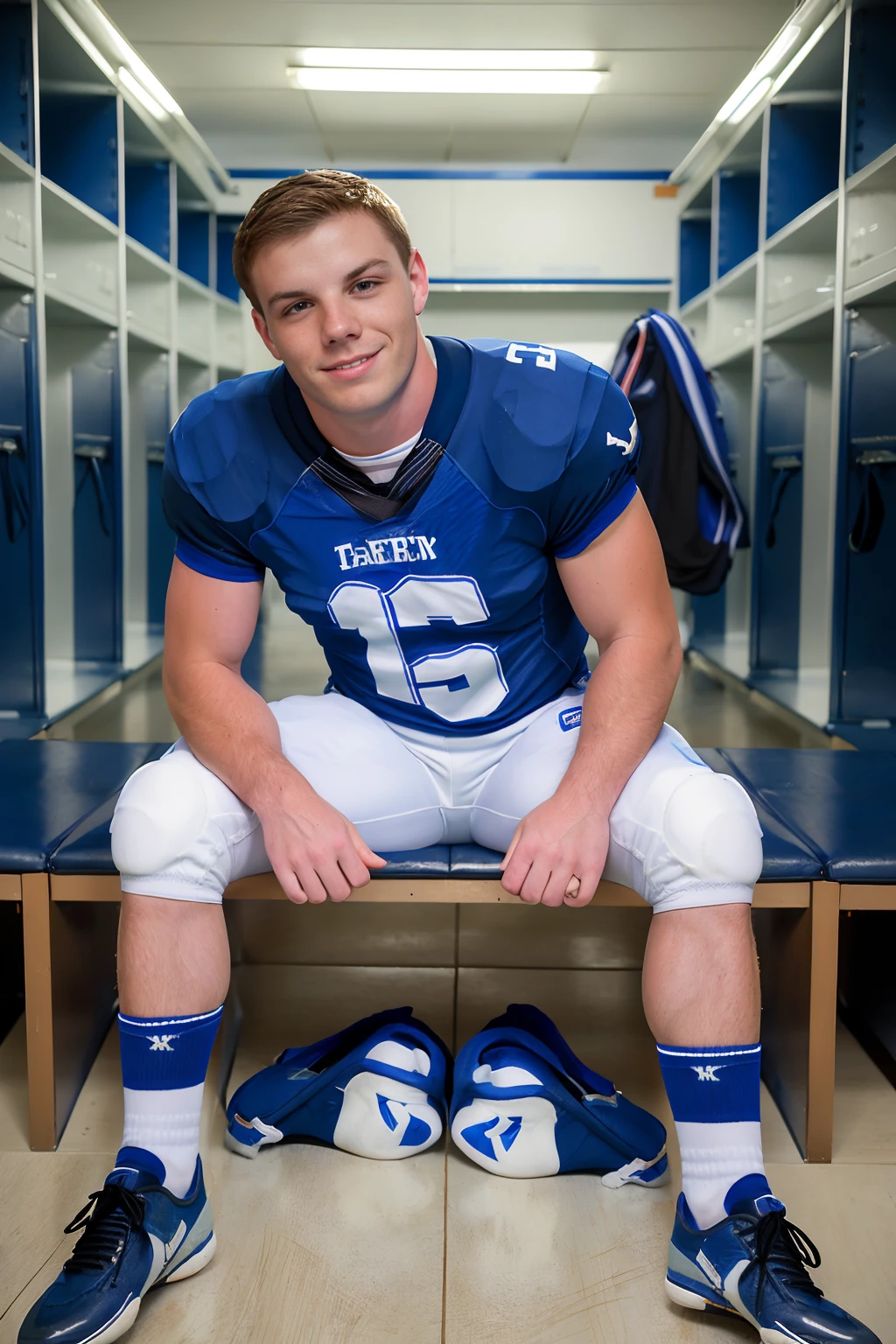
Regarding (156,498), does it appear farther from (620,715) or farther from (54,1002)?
(620,715)

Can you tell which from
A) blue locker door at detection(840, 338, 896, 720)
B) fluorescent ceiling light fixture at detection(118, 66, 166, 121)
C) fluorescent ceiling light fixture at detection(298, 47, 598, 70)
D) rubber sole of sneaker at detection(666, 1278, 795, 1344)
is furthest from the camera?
fluorescent ceiling light fixture at detection(298, 47, 598, 70)

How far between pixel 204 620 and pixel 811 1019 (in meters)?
0.90

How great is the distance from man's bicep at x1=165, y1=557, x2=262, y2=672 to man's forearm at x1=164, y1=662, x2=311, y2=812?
0.06 feet

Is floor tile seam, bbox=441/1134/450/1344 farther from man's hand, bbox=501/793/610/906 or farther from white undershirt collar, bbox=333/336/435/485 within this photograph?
white undershirt collar, bbox=333/336/435/485

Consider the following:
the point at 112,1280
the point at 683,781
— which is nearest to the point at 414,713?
the point at 683,781

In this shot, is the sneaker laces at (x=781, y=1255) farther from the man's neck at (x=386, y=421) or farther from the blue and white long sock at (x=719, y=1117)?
the man's neck at (x=386, y=421)

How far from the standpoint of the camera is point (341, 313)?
1.34m

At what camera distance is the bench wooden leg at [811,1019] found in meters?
1.47

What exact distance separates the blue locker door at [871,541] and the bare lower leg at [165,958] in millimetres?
2354

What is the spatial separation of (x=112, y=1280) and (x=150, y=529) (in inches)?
191

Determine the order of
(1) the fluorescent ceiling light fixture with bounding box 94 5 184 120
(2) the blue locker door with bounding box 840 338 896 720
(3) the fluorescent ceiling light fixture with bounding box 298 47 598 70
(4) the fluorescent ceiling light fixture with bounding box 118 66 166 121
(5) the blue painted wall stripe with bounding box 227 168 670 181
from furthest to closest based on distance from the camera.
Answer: (5) the blue painted wall stripe with bounding box 227 168 670 181, (3) the fluorescent ceiling light fixture with bounding box 298 47 598 70, (4) the fluorescent ceiling light fixture with bounding box 118 66 166 121, (1) the fluorescent ceiling light fixture with bounding box 94 5 184 120, (2) the blue locker door with bounding box 840 338 896 720

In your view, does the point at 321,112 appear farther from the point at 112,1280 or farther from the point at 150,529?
the point at 112,1280

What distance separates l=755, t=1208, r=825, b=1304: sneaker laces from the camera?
1.10 meters

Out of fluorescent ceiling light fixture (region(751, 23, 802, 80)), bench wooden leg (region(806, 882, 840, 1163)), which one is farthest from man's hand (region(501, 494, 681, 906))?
fluorescent ceiling light fixture (region(751, 23, 802, 80))
